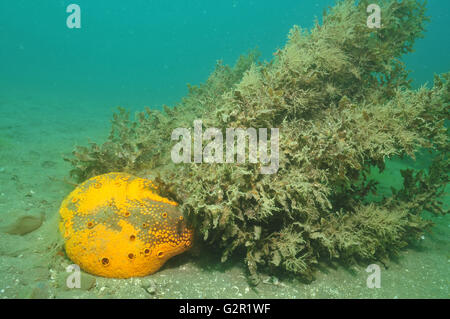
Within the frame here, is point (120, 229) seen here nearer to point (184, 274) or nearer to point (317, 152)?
point (184, 274)

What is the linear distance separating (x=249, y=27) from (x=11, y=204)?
117220mm

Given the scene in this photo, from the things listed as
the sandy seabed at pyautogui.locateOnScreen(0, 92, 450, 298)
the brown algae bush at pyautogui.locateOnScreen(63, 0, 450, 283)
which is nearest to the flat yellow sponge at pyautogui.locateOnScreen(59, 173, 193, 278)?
the sandy seabed at pyautogui.locateOnScreen(0, 92, 450, 298)

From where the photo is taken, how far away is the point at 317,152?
134 inches

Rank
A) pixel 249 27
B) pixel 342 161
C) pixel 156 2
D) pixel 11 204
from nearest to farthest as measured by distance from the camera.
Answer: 1. pixel 342 161
2. pixel 11 204
3. pixel 249 27
4. pixel 156 2

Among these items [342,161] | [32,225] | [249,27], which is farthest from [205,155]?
[249,27]

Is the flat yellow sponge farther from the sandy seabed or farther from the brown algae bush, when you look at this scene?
the brown algae bush

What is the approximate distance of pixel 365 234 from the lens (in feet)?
12.6

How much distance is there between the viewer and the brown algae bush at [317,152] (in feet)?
10.9

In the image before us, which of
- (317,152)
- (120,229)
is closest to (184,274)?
(120,229)

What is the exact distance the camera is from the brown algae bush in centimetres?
Answer: 333

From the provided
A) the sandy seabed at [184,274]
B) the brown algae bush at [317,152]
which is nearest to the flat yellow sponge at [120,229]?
the sandy seabed at [184,274]

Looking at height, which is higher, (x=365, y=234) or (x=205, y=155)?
(x=205, y=155)

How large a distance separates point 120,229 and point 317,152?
115 inches

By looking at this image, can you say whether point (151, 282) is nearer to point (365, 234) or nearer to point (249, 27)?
point (365, 234)
